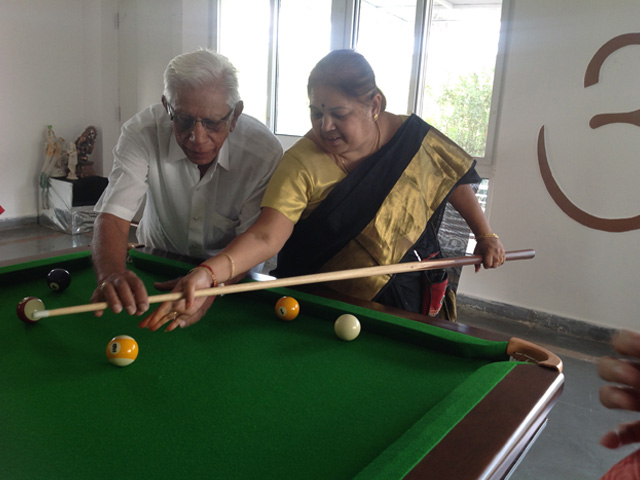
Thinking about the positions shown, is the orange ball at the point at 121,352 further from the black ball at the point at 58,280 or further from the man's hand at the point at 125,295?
the black ball at the point at 58,280

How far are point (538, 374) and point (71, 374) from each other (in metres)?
0.94

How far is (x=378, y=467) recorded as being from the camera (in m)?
0.74

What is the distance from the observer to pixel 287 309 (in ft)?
4.52

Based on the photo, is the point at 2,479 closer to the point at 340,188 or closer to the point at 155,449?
the point at 155,449

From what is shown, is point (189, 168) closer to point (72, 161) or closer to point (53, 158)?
point (72, 161)

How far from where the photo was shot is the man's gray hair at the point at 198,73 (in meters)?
1.60

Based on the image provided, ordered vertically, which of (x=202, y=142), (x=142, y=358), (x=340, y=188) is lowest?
(x=142, y=358)

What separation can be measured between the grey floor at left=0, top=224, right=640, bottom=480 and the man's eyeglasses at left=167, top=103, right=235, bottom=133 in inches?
31.6

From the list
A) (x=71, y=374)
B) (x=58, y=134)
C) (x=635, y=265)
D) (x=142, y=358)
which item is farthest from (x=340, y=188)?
(x=58, y=134)

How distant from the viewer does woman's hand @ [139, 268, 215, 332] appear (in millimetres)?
1195

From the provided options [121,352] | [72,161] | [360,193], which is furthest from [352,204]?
[72,161]

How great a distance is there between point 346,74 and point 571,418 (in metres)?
1.70

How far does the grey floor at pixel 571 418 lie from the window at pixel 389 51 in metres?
1.08

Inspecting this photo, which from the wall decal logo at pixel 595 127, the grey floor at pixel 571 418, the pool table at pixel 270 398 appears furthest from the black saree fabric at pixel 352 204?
the wall decal logo at pixel 595 127
